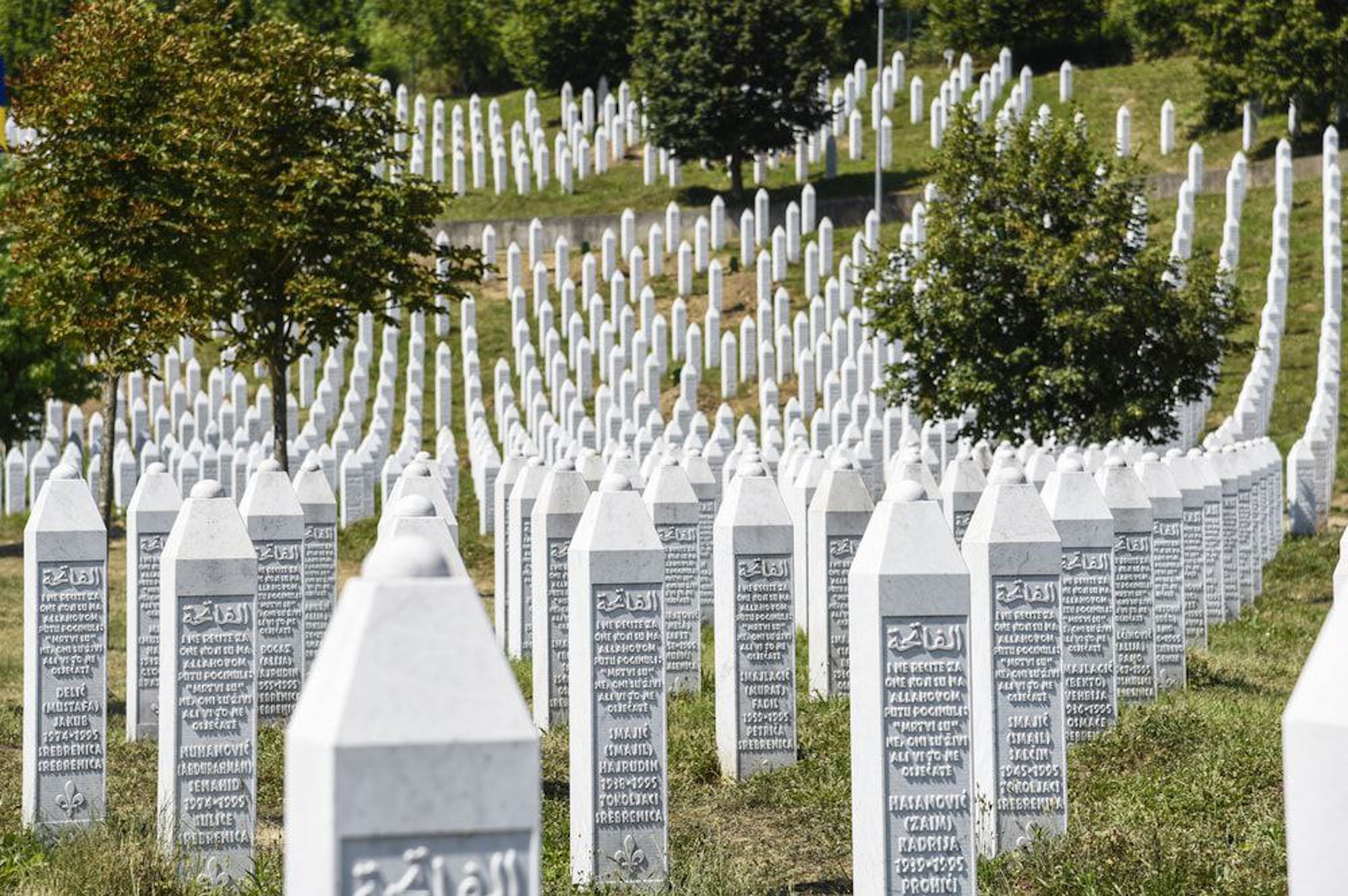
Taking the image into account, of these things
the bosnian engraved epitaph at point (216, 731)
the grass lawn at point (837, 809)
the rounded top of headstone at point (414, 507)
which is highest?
the rounded top of headstone at point (414, 507)

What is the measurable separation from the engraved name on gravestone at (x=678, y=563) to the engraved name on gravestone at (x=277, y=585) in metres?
2.40

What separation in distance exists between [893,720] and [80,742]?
14.0 feet

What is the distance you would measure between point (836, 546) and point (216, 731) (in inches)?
201

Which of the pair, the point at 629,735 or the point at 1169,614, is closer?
the point at 629,735

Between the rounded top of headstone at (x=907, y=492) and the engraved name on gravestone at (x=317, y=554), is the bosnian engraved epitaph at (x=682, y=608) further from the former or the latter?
the rounded top of headstone at (x=907, y=492)

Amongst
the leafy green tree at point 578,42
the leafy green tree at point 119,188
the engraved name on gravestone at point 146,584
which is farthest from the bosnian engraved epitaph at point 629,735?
the leafy green tree at point 578,42

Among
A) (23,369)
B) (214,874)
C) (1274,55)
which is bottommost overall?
(214,874)

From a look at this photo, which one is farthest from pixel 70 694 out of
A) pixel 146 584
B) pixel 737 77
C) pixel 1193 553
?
pixel 737 77

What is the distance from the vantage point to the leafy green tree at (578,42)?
75.4 m

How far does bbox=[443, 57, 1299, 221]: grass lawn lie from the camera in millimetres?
55219

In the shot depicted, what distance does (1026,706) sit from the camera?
9.28m

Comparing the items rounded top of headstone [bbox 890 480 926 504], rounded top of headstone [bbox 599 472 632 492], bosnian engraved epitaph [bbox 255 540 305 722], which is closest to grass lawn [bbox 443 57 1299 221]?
bosnian engraved epitaph [bbox 255 540 305 722]

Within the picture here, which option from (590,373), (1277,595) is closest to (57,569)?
(1277,595)

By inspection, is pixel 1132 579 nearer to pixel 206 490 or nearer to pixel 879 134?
pixel 206 490
